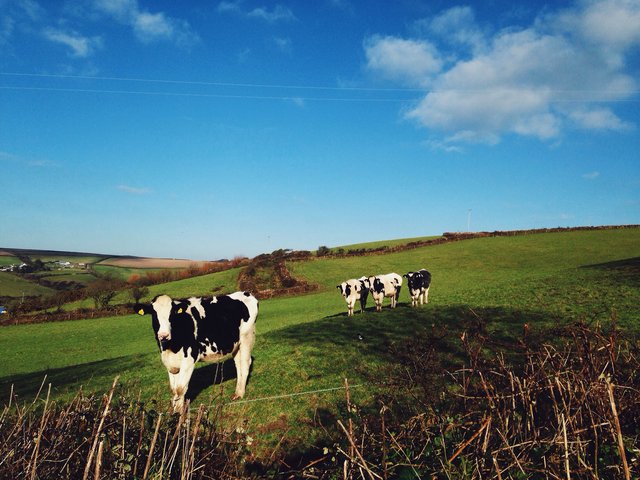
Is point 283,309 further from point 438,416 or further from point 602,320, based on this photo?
point 438,416

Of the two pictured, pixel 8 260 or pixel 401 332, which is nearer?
pixel 401 332

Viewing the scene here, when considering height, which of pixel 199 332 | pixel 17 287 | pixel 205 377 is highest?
pixel 199 332

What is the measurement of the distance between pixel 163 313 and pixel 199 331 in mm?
1098

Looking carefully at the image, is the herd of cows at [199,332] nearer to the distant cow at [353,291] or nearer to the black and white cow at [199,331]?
the black and white cow at [199,331]

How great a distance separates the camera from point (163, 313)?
8750 millimetres

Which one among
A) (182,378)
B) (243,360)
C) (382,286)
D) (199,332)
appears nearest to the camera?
(182,378)

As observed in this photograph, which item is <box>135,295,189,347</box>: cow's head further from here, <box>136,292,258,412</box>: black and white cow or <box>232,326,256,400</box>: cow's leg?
<box>232,326,256,400</box>: cow's leg

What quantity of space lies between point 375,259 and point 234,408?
47658 mm

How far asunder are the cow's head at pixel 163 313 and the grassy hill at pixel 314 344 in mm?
1081

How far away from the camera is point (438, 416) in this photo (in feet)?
12.8

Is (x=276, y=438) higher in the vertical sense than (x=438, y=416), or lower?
lower

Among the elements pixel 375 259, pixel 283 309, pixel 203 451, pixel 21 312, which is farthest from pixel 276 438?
pixel 375 259

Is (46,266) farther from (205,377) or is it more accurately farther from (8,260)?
(205,377)

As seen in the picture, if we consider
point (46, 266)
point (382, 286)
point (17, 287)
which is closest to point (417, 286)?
point (382, 286)
